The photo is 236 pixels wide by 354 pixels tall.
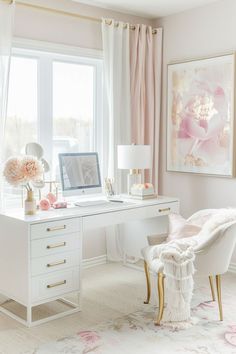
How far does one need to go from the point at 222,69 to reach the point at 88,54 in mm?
1272

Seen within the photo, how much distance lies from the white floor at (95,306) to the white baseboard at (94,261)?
0.25 feet

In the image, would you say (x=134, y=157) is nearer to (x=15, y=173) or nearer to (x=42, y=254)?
(x=15, y=173)

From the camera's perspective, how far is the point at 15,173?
130 inches

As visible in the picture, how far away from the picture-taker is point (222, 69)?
4.32m

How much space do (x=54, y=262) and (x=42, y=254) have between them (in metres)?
0.13

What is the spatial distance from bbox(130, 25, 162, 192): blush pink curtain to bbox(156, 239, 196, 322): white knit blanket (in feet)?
6.04

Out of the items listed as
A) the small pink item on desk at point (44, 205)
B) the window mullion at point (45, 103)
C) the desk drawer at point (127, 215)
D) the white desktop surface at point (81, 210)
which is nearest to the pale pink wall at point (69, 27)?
the window mullion at point (45, 103)

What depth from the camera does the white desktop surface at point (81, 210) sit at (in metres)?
3.26

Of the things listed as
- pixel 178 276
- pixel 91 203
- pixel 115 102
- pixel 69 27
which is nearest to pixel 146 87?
pixel 115 102

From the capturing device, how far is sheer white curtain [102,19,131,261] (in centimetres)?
453

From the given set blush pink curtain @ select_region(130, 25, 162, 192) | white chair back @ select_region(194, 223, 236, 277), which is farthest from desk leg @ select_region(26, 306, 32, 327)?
blush pink curtain @ select_region(130, 25, 162, 192)

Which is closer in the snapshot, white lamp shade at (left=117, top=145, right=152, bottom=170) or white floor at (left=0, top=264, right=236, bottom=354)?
white floor at (left=0, top=264, right=236, bottom=354)

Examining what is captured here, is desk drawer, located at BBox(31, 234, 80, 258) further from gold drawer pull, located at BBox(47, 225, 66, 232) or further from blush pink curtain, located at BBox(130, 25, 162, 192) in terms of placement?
blush pink curtain, located at BBox(130, 25, 162, 192)

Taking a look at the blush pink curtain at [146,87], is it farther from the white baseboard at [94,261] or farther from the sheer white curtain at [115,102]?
the white baseboard at [94,261]
